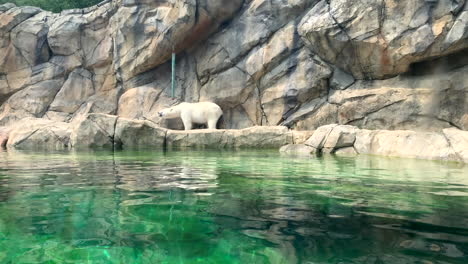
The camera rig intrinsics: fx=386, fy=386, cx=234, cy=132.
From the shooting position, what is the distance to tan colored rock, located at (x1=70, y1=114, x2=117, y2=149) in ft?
38.9

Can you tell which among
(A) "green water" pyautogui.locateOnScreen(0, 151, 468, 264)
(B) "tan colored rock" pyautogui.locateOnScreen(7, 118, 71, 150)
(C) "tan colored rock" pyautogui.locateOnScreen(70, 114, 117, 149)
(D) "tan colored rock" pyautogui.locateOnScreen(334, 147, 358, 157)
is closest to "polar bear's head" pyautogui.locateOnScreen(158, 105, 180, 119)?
(C) "tan colored rock" pyautogui.locateOnScreen(70, 114, 117, 149)

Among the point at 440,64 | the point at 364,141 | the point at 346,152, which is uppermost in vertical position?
the point at 440,64

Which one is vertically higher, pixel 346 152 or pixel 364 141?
pixel 364 141

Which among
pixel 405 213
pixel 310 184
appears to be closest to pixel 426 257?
pixel 405 213

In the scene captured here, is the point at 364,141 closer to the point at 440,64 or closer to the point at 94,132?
the point at 440,64

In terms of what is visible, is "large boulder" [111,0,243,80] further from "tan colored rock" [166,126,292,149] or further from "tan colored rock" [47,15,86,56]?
"tan colored rock" [166,126,292,149]

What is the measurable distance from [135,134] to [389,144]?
7.38m

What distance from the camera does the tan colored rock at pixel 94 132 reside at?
11848 millimetres

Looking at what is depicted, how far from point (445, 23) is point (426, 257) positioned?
36.8ft

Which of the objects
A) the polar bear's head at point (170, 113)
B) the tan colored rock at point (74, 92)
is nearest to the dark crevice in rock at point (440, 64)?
the polar bear's head at point (170, 113)

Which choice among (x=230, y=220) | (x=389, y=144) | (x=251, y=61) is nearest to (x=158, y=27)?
(x=251, y=61)

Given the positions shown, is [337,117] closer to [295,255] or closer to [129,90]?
[129,90]

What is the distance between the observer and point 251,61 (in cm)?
1513

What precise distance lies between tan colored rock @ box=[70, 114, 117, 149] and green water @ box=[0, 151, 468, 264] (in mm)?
7465
